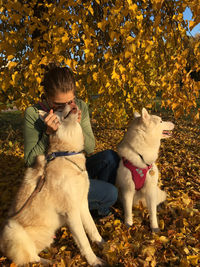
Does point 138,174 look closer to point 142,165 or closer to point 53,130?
point 142,165

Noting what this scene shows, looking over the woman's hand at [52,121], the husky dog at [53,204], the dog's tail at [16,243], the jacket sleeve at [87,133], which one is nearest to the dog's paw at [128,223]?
the husky dog at [53,204]

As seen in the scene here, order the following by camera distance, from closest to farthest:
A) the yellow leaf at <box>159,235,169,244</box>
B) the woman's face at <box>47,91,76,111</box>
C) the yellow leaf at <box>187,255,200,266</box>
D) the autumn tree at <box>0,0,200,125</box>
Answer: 1. the yellow leaf at <box>187,255,200,266</box>
2. the yellow leaf at <box>159,235,169,244</box>
3. the woman's face at <box>47,91,76,111</box>
4. the autumn tree at <box>0,0,200,125</box>

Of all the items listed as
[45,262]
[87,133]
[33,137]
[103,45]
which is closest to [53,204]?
[45,262]

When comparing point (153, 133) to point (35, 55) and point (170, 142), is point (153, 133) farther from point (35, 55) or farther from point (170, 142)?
point (170, 142)

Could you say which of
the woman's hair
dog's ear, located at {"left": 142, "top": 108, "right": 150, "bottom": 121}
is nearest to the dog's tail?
the woman's hair

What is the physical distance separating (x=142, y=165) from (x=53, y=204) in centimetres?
119

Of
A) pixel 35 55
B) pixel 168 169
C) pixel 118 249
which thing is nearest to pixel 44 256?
pixel 118 249

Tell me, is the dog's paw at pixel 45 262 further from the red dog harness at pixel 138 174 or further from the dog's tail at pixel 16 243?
the red dog harness at pixel 138 174

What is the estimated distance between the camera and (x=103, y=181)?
2779 millimetres

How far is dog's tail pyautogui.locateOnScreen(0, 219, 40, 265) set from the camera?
1954 mm

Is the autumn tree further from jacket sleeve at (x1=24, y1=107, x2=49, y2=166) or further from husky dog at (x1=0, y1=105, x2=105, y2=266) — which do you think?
husky dog at (x1=0, y1=105, x2=105, y2=266)

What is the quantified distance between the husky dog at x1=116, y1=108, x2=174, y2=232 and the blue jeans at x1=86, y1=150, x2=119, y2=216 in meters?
0.19

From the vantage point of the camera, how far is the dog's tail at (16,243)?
6.41ft

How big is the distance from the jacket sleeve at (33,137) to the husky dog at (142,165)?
103cm
